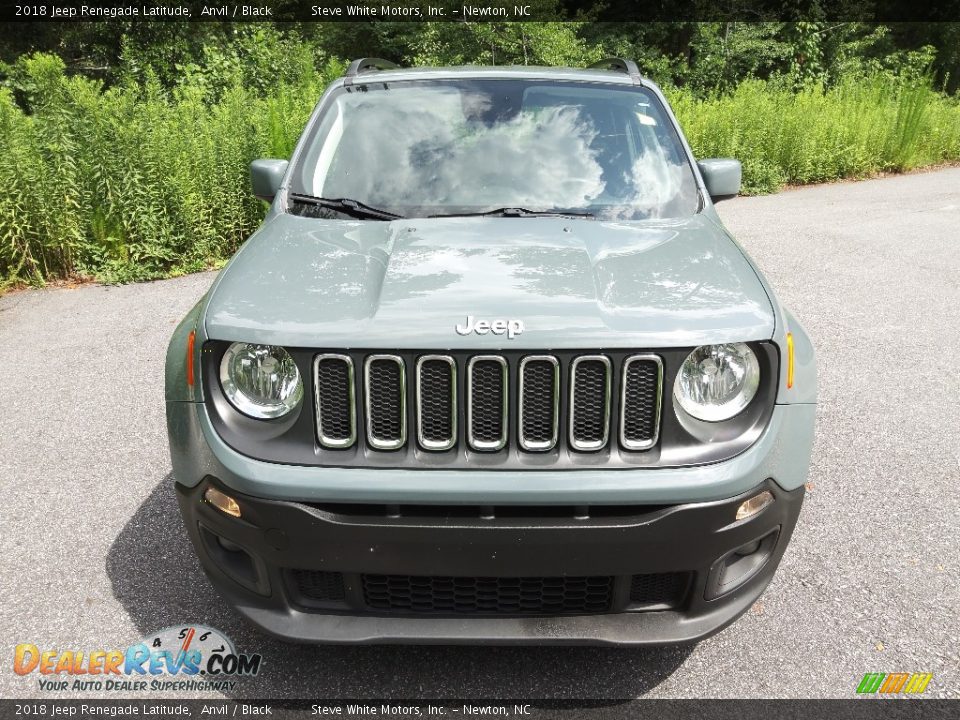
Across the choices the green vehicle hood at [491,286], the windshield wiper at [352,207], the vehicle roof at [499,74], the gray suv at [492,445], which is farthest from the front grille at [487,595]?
the vehicle roof at [499,74]

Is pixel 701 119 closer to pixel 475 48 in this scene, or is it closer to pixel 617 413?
pixel 475 48

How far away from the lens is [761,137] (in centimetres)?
1482

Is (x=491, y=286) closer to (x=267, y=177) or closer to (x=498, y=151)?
(x=498, y=151)

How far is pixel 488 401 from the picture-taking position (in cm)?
235

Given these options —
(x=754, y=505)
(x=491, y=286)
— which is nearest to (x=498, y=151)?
(x=491, y=286)

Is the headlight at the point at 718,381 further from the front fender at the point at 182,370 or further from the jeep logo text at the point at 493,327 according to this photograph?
the front fender at the point at 182,370

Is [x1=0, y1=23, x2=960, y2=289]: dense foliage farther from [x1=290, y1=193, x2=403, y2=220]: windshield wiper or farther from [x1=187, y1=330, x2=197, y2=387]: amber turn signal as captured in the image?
[x1=187, y1=330, x2=197, y2=387]: amber turn signal

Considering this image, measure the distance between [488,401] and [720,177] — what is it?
203 centimetres

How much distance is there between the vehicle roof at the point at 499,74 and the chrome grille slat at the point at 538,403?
2213mm

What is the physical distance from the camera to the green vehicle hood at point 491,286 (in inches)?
92.3

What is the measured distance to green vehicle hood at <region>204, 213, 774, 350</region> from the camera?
2.34 meters

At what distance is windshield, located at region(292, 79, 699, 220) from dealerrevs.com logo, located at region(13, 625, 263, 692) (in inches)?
70.6

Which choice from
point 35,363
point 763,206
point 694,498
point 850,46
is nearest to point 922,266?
point 763,206

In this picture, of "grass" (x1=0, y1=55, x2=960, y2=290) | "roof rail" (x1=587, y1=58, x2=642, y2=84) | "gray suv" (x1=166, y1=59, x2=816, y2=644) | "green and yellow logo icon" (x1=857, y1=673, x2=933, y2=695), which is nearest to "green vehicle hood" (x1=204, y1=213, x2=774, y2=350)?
"gray suv" (x1=166, y1=59, x2=816, y2=644)
